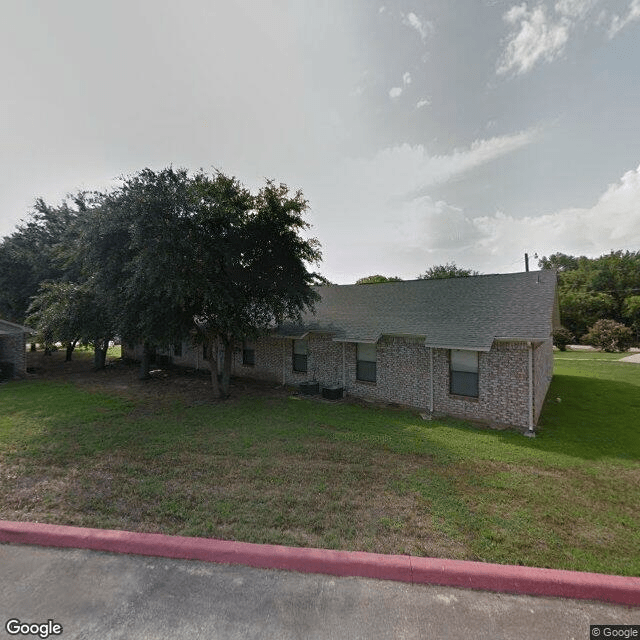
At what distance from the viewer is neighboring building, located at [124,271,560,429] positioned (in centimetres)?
915

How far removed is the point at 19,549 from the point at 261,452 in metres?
3.86

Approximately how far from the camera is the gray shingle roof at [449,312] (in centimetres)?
933

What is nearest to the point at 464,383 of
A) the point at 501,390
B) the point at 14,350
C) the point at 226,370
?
the point at 501,390

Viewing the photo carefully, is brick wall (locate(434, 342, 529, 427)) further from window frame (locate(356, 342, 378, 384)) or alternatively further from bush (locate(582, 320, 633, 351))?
bush (locate(582, 320, 633, 351))

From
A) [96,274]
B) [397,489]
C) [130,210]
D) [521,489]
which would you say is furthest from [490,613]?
[96,274]

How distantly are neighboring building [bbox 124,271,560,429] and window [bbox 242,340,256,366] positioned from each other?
558 mm

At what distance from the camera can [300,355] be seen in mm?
14422

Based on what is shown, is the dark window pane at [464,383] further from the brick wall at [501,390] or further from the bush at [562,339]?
the bush at [562,339]

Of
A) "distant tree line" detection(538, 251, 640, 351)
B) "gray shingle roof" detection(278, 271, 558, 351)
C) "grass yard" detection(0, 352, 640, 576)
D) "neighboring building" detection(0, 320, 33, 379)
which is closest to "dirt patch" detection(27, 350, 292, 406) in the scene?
"neighboring building" detection(0, 320, 33, 379)

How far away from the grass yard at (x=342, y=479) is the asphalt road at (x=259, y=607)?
54 cm

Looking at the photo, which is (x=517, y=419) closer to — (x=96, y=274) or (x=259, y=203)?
(x=259, y=203)

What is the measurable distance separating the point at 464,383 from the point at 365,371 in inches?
140

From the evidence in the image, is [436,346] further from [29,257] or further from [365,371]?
[29,257]

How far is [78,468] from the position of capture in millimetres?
6246
